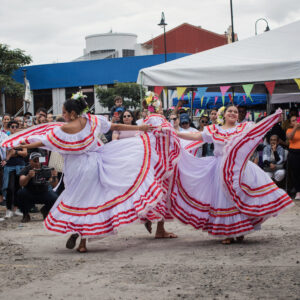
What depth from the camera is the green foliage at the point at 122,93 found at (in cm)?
3778

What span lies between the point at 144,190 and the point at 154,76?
5.03m

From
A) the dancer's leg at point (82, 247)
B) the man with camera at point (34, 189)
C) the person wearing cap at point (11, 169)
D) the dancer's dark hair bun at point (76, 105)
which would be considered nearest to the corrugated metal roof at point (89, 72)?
the person wearing cap at point (11, 169)

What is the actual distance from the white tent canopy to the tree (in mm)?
30415

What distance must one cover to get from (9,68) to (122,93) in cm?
855

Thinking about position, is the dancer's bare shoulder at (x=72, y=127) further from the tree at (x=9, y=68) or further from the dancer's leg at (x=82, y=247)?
the tree at (x=9, y=68)

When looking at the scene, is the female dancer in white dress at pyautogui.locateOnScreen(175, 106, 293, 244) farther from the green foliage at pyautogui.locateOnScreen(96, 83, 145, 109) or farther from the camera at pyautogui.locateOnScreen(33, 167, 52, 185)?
the green foliage at pyautogui.locateOnScreen(96, 83, 145, 109)

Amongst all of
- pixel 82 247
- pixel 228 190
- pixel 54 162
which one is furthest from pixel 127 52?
pixel 82 247

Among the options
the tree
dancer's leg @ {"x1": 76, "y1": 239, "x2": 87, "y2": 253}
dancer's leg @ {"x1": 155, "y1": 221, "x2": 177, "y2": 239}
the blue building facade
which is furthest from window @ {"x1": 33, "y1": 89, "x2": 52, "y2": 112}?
dancer's leg @ {"x1": 76, "y1": 239, "x2": 87, "y2": 253}

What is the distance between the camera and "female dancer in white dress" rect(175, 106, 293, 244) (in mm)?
6988

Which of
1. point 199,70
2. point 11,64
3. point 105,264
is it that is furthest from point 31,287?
point 11,64

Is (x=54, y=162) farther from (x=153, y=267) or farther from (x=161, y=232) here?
(x=153, y=267)

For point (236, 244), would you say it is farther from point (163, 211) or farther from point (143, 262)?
point (143, 262)

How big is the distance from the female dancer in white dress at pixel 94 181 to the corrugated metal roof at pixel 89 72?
110 ft

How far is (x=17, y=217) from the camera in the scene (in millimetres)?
10391
